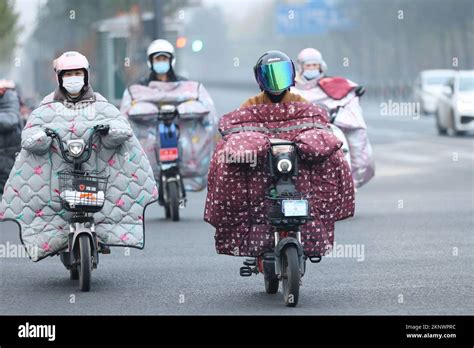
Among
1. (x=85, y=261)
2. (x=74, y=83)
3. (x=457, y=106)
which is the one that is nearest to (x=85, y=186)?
(x=85, y=261)

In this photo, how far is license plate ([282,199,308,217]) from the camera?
10445 mm

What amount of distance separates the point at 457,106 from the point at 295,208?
2686 centimetres

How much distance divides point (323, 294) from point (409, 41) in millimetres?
100822

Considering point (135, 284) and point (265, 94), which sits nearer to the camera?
point (265, 94)

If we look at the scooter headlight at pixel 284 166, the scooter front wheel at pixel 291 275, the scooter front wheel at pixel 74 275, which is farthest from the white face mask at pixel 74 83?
the scooter front wheel at pixel 291 275

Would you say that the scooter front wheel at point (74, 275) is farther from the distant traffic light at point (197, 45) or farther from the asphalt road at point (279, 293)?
the distant traffic light at point (197, 45)

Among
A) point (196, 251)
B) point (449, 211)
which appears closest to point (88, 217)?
point (196, 251)

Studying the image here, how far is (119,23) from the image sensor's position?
46156 mm

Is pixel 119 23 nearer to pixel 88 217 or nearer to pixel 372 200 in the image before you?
pixel 372 200

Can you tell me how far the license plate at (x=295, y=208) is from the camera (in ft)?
34.3

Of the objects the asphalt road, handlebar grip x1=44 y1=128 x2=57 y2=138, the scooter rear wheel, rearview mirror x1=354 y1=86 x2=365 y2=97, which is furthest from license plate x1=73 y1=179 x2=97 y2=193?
rearview mirror x1=354 y1=86 x2=365 y2=97

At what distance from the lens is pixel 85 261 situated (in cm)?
1136

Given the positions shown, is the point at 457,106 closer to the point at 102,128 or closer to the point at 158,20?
the point at 158,20
